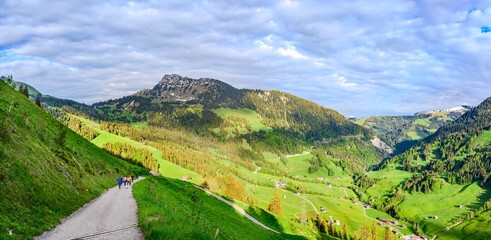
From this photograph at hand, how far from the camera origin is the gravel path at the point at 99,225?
23188mm

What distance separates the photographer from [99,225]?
1088 inches

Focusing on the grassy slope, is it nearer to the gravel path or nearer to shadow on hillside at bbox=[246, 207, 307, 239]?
Answer: the gravel path

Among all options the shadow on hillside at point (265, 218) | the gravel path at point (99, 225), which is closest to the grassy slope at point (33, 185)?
the gravel path at point (99, 225)

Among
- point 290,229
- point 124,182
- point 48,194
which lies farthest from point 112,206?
point 290,229

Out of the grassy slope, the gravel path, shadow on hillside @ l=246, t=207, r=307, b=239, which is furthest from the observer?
shadow on hillside @ l=246, t=207, r=307, b=239

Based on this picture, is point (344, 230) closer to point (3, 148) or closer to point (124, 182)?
point (124, 182)

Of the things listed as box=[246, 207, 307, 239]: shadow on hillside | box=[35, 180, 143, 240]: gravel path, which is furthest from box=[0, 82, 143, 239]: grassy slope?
box=[246, 207, 307, 239]: shadow on hillside

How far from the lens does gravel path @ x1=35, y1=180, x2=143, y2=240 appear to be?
76.1 ft

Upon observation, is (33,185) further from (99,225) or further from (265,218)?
(265,218)

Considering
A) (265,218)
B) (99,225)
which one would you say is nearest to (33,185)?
(99,225)

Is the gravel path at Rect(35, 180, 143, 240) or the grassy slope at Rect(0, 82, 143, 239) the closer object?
the gravel path at Rect(35, 180, 143, 240)

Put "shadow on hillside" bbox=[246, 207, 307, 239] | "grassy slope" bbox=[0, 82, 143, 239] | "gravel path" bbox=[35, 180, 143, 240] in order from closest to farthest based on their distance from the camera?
"gravel path" bbox=[35, 180, 143, 240] < "grassy slope" bbox=[0, 82, 143, 239] < "shadow on hillside" bbox=[246, 207, 307, 239]

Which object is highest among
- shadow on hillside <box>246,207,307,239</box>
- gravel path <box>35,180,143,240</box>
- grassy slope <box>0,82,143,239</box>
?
grassy slope <box>0,82,143,239</box>

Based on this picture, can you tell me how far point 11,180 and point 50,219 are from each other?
6109 millimetres
